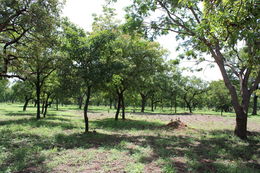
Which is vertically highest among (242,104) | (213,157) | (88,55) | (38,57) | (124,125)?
(38,57)

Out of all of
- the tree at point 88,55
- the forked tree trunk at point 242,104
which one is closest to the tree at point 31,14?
the tree at point 88,55

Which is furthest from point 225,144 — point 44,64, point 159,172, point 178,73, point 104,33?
point 178,73

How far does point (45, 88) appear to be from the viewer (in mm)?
23219

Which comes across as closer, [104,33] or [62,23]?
[104,33]

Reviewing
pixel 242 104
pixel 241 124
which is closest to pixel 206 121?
pixel 241 124

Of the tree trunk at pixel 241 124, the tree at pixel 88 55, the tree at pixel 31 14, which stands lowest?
the tree trunk at pixel 241 124

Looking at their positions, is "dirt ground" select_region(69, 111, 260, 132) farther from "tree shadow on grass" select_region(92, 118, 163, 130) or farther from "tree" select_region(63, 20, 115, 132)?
"tree" select_region(63, 20, 115, 132)

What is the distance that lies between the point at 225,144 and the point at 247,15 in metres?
7.95

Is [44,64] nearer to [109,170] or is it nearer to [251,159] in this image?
[109,170]

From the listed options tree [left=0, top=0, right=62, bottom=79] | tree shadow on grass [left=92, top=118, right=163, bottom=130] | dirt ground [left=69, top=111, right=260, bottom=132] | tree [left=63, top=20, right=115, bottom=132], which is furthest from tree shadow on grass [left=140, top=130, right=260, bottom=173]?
tree [left=0, top=0, right=62, bottom=79]

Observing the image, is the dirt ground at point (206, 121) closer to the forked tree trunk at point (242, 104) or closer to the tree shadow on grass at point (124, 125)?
the tree shadow on grass at point (124, 125)

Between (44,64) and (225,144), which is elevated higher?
(44,64)

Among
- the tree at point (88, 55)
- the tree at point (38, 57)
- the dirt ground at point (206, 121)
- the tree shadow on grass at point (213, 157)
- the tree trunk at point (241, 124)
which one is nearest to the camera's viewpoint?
the tree shadow on grass at point (213, 157)

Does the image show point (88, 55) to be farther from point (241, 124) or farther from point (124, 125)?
point (241, 124)
